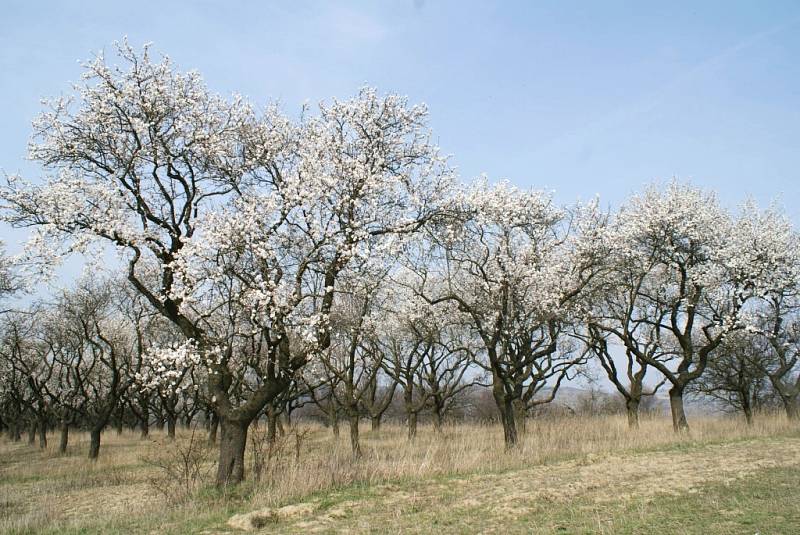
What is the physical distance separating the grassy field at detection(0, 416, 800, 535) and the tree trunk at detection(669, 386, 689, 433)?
9.04ft

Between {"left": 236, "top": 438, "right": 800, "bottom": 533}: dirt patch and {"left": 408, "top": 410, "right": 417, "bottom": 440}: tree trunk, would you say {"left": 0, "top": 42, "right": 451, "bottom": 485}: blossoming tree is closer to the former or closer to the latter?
{"left": 236, "top": 438, "right": 800, "bottom": 533}: dirt patch

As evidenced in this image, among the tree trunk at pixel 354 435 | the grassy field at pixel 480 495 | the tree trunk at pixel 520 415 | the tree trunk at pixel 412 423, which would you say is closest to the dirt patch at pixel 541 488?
the grassy field at pixel 480 495

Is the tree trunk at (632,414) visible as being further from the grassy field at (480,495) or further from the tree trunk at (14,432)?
the tree trunk at (14,432)

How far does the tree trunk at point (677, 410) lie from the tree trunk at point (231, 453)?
1494cm

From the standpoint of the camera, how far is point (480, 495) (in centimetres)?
1041

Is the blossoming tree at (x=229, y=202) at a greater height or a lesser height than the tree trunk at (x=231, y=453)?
greater

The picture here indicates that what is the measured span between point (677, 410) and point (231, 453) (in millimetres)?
16114

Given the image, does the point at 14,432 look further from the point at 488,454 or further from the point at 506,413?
the point at 488,454

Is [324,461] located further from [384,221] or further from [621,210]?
[621,210]

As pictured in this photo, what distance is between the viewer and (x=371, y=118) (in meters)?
14.8

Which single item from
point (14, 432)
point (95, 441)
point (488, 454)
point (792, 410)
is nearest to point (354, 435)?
point (488, 454)

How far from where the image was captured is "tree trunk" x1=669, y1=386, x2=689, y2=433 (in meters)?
20.6

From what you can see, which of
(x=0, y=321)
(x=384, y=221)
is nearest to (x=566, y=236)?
(x=384, y=221)

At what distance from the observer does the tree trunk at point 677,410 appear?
2058 centimetres
